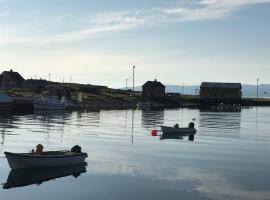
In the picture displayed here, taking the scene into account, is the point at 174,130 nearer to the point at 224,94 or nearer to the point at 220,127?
the point at 220,127

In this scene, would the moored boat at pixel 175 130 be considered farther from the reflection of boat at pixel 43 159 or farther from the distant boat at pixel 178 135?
the reflection of boat at pixel 43 159

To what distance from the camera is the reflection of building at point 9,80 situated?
188750 millimetres

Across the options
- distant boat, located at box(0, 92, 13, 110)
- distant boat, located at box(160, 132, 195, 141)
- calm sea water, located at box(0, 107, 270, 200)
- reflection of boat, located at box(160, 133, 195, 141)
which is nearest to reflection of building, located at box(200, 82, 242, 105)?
distant boat, located at box(0, 92, 13, 110)

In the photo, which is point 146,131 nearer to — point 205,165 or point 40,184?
point 205,165

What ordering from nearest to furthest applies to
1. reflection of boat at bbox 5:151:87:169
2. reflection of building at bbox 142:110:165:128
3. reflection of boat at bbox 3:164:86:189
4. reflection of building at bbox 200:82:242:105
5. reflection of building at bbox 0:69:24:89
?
1. reflection of boat at bbox 3:164:86:189
2. reflection of boat at bbox 5:151:87:169
3. reflection of building at bbox 142:110:165:128
4. reflection of building at bbox 0:69:24:89
5. reflection of building at bbox 200:82:242:105

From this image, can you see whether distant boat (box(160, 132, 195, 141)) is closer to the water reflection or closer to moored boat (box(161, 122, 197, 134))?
moored boat (box(161, 122, 197, 134))

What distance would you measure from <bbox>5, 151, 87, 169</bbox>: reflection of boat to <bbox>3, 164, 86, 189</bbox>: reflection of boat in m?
0.39

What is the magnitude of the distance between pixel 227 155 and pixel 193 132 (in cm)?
2457

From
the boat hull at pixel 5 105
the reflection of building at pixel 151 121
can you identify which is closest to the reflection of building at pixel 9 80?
the boat hull at pixel 5 105

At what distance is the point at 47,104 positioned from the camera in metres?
128

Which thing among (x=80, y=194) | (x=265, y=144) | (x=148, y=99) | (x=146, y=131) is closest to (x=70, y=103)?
(x=148, y=99)

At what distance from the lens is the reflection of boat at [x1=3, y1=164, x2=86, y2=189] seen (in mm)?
32875

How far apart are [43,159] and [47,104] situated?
93.3 meters

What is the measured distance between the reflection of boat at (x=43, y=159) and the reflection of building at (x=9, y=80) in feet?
511
